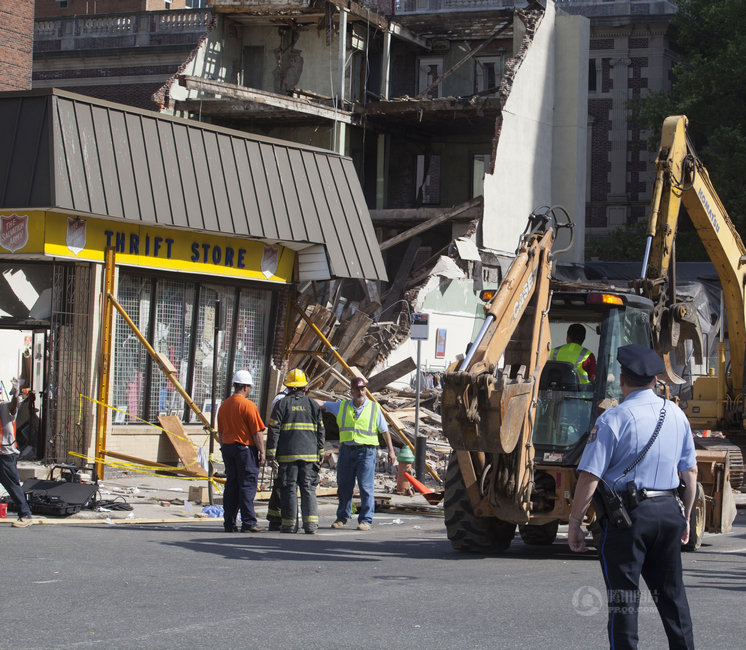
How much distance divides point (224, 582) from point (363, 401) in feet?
17.5

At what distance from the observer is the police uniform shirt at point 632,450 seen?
6137 mm

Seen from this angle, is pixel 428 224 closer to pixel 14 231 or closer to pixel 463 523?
pixel 14 231

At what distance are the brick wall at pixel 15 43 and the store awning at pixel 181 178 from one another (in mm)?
15660

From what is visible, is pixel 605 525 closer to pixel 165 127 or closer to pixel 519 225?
pixel 165 127

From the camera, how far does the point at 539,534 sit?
12.7 meters

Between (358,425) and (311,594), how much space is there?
538cm

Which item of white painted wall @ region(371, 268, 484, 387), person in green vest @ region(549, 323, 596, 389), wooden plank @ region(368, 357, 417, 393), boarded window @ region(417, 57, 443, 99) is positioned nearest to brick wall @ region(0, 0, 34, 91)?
boarded window @ region(417, 57, 443, 99)

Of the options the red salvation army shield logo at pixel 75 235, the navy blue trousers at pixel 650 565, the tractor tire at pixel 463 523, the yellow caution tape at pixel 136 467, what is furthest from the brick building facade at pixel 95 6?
the navy blue trousers at pixel 650 565

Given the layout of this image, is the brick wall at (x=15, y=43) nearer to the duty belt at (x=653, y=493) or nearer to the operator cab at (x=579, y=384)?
the operator cab at (x=579, y=384)

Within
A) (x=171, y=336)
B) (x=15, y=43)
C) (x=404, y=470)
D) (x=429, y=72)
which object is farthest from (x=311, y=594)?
(x=429, y=72)

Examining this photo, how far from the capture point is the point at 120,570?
9695 mm

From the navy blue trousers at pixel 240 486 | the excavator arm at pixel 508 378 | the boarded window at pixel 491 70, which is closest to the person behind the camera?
the excavator arm at pixel 508 378

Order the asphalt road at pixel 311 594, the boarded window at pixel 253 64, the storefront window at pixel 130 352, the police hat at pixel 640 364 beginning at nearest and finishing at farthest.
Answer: the police hat at pixel 640 364, the asphalt road at pixel 311 594, the storefront window at pixel 130 352, the boarded window at pixel 253 64

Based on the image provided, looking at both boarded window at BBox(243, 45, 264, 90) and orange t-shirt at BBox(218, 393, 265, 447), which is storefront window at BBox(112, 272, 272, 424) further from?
boarded window at BBox(243, 45, 264, 90)
